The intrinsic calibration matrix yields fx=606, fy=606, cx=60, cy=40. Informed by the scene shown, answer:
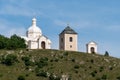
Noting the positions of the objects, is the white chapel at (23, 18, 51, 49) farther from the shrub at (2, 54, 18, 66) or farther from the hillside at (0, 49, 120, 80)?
the shrub at (2, 54, 18, 66)

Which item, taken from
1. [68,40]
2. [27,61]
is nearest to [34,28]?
[68,40]

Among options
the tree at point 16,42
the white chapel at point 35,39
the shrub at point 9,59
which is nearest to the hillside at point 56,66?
the shrub at point 9,59

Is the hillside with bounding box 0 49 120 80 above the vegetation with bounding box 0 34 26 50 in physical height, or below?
below

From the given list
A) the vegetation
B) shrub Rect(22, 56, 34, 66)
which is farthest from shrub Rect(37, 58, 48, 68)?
the vegetation

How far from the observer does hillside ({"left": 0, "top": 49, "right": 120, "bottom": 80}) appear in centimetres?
11956

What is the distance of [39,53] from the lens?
13150cm

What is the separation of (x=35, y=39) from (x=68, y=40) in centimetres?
828

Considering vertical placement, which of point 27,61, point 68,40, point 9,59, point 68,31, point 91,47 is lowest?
point 27,61

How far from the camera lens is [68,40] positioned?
146 metres

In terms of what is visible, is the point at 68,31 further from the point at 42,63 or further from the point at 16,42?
the point at 42,63

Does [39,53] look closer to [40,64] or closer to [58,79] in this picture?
[40,64]

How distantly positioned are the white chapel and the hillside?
13.8 metres

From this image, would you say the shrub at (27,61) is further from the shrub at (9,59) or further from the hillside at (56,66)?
the shrub at (9,59)

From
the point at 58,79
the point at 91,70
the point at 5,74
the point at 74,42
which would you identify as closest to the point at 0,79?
the point at 5,74
